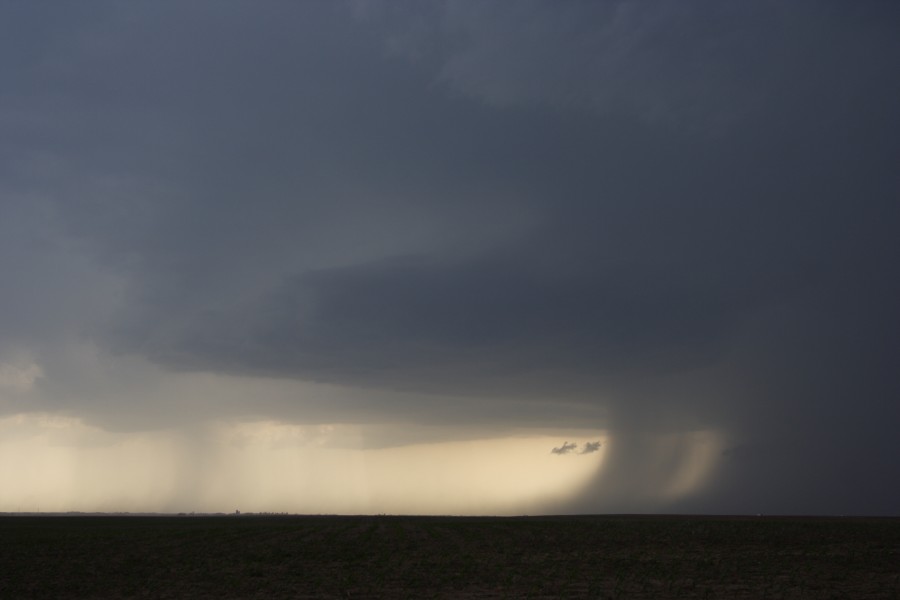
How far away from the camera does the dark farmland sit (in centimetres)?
3406

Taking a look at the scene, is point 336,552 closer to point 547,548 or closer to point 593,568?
point 547,548

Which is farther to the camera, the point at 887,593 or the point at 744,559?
the point at 744,559

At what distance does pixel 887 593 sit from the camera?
32750 millimetres

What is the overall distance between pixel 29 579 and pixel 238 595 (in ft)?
49.4

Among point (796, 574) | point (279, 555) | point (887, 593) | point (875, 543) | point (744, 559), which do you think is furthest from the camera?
point (875, 543)

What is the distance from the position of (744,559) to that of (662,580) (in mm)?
14711

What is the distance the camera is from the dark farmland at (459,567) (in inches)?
1341

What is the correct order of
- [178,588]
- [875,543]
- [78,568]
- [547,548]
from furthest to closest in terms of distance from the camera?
[875,543] < [547,548] < [78,568] < [178,588]

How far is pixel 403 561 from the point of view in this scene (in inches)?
1869

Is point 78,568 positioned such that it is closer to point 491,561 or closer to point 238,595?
point 238,595

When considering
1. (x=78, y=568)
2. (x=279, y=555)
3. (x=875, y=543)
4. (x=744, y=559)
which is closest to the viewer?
(x=78, y=568)

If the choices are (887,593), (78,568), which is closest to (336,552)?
(78,568)

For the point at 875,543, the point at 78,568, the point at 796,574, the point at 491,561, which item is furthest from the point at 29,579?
the point at 875,543

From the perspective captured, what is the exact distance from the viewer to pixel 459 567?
43406 mm
